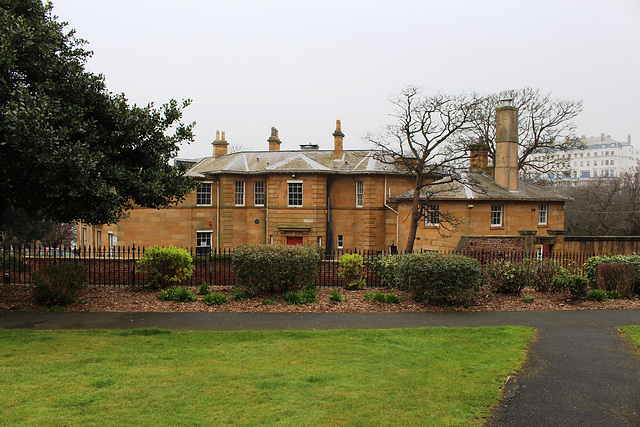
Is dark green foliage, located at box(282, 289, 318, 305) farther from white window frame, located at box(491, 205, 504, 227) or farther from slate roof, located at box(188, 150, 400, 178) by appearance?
slate roof, located at box(188, 150, 400, 178)

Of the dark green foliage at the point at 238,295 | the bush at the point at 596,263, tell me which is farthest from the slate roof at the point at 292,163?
the dark green foliage at the point at 238,295

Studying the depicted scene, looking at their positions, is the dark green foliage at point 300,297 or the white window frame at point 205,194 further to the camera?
the white window frame at point 205,194

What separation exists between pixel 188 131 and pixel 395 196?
22.7 meters

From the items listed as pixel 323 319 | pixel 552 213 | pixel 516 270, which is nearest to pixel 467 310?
pixel 516 270

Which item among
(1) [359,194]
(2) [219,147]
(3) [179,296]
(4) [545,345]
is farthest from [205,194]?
(4) [545,345]

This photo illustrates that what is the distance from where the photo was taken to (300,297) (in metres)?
12.7

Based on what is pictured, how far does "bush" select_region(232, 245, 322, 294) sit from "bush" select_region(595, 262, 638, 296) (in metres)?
9.17

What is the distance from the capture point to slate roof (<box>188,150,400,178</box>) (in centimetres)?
3453

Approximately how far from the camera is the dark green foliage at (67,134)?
10.0 m

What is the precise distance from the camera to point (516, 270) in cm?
1412

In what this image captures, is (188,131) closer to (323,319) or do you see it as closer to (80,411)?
(323,319)

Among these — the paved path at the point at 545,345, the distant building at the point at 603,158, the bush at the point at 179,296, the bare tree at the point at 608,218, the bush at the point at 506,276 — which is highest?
the distant building at the point at 603,158

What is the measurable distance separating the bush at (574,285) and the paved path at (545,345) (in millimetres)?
1052

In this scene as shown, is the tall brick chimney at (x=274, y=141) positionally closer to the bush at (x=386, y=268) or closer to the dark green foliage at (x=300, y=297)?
the bush at (x=386, y=268)
